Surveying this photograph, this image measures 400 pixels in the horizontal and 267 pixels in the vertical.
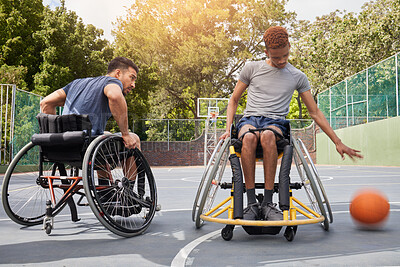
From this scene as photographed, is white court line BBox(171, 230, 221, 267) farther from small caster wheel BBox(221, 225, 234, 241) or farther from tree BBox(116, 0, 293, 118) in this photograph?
tree BBox(116, 0, 293, 118)

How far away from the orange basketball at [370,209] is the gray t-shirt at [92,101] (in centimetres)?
210

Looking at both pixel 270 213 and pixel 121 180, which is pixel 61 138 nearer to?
pixel 121 180

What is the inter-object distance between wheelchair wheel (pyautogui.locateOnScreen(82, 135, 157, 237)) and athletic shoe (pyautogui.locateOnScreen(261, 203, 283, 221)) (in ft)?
2.96

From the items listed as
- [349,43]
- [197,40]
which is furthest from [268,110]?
[197,40]

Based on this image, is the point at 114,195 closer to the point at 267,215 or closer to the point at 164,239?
the point at 164,239

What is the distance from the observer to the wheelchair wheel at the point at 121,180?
11.0 ft

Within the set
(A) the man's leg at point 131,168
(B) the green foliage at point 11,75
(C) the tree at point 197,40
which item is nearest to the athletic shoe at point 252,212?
(A) the man's leg at point 131,168

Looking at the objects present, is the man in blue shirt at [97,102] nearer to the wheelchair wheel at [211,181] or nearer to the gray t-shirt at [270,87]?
the wheelchair wheel at [211,181]

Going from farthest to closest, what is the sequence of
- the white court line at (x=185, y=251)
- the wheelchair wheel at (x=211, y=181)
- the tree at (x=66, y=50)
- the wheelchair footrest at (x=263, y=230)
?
the tree at (x=66, y=50) → the wheelchair wheel at (x=211, y=181) → the wheelchair footrest at (x=263, y=230) → the white court line at (x=185, y=251)

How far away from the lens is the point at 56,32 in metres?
24.1

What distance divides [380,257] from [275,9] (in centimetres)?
3160

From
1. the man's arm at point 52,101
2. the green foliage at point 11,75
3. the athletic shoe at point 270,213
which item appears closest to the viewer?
the athletic shoe at point 270,213

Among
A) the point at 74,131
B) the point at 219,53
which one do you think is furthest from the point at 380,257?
the point at 219,53

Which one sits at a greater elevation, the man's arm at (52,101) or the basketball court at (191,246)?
the man's arm at (52,101)
